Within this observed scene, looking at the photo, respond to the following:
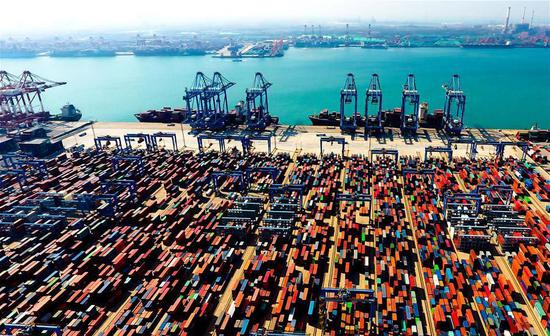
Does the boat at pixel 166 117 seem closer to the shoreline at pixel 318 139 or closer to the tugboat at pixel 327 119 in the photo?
the shoreline at pixel 318 139

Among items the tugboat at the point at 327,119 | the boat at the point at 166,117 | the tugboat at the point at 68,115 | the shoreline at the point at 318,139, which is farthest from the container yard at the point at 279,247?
the tugboat at the point at 68,115

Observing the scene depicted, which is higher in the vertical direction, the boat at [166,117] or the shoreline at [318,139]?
the boat at [166,117]

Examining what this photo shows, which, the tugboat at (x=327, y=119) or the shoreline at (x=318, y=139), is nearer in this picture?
the shoreline at (x=318, y=139)

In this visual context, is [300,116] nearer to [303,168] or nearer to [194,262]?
[303,168]

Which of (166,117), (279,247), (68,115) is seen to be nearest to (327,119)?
(166,117)

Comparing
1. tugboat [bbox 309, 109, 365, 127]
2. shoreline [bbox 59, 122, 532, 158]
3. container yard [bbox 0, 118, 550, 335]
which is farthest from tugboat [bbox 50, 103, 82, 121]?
tugboat [bbox 309, 109, 365, 127]

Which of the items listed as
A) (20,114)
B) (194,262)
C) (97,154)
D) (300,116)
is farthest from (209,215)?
(20,114)

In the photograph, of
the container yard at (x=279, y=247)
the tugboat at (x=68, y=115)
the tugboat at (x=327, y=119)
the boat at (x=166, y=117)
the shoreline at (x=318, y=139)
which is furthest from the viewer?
the tugboat at (x=68, y=115)

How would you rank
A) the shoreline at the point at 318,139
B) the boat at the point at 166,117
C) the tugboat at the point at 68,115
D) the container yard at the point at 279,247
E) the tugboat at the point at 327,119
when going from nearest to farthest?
1. the container yard at the point at 279,247
2. the shoreline at the point at 318,139
3. the tugboat at the point at 327,119
4. the boat at the point at 166,117
5. the tugboat at the point at 68,115

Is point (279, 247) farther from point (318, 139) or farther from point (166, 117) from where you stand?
point (166, 117)
